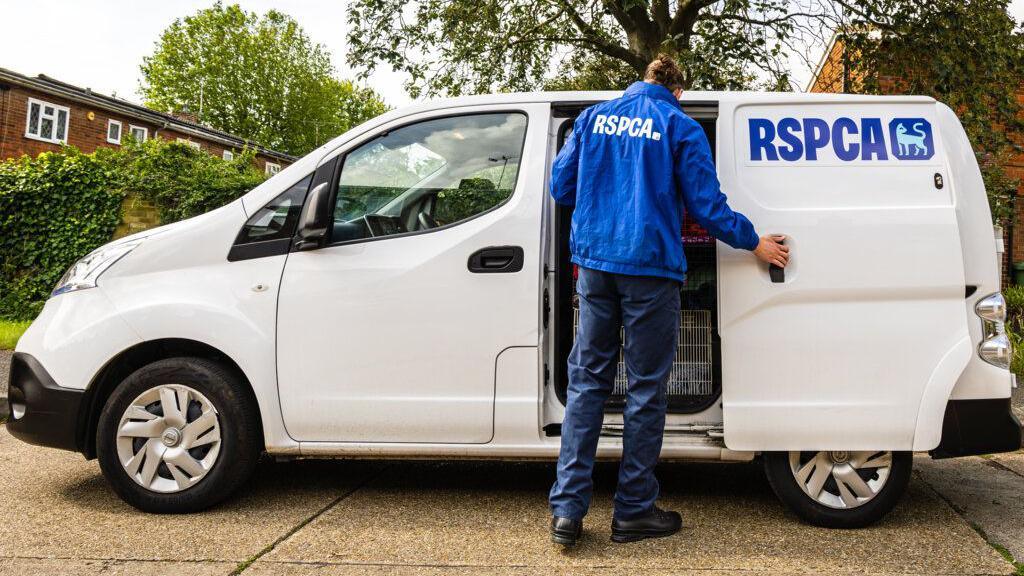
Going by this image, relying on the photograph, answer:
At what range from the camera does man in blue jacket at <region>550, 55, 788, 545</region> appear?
3035mm

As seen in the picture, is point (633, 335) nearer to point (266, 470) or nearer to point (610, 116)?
point (610, 116)

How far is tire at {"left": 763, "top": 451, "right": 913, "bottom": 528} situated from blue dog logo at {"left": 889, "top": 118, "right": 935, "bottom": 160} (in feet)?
4.14

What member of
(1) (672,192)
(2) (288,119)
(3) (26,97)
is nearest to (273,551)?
(1) (672,192)

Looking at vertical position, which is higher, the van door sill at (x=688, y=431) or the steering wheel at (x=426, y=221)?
the steering wheel at (x=426, y=221)

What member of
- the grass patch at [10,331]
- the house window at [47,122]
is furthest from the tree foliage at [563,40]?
the house window at [47,122]

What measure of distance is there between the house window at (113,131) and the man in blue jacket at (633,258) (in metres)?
27.2

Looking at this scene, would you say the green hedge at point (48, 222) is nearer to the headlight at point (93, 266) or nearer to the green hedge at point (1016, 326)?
the headlight at point (93, 266)

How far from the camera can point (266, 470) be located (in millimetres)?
4367

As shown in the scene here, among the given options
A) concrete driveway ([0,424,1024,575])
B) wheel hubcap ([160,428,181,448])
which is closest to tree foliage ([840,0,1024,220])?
concrete driveway ([0,424,1024,575])

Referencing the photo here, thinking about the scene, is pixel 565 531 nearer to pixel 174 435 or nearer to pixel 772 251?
pixel 772 251

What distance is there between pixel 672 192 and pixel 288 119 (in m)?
41.9

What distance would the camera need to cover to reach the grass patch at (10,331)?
8.62 metres

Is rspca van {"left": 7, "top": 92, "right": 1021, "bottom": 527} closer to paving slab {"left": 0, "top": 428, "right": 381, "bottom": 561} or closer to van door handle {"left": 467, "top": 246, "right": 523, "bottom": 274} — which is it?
van door handle {"left": 467, "top": 246, "right": 523, "bottom": 274}

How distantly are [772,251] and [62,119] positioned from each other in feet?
86.2
